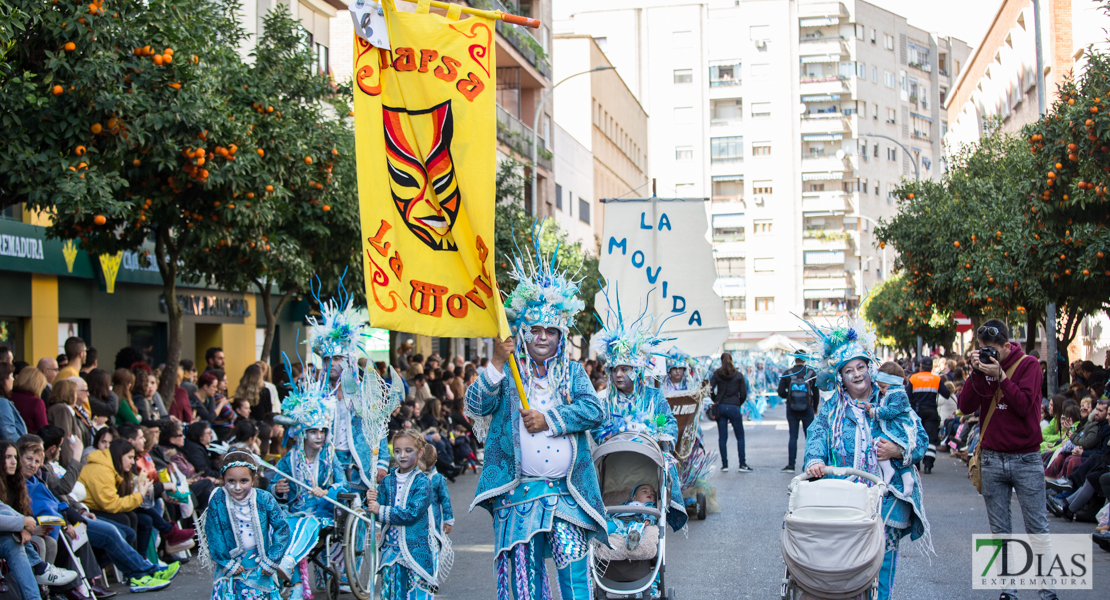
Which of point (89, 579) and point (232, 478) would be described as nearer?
point (232, 478)

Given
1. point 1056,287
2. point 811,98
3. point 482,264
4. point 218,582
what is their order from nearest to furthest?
point 482,264, point 218,582, point 1056,287, point 811,98

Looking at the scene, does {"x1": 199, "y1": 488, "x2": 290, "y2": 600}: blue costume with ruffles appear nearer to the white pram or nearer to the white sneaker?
the white sneaker

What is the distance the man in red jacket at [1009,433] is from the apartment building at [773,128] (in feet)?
263

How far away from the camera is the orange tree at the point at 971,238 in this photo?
19828 millimetres

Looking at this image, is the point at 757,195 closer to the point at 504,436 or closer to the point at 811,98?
the point at 811,98

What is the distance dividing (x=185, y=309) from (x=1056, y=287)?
15.6 metres

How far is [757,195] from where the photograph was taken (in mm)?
90812

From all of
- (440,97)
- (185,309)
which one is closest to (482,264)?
(440,97)

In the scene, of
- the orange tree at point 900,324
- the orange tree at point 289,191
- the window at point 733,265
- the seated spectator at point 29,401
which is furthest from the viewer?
the window at point 733,265

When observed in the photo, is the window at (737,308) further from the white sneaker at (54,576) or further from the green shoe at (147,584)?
the white sneaker at (54,576)

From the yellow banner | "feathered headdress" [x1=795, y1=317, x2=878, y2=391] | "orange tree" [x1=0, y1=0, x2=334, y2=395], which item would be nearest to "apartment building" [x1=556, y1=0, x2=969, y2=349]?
"orange tree" [x1=0, y1=0, x2=334, y2=395]

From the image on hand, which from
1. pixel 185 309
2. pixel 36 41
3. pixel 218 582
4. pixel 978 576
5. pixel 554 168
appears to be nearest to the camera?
pixel 218 582

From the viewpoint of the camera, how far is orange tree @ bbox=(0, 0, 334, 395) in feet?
32.8

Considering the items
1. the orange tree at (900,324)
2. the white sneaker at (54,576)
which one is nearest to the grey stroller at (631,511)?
the white sneaker at (54,576)
